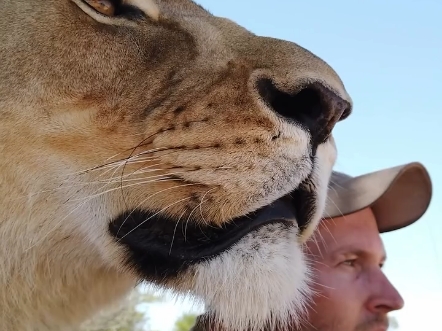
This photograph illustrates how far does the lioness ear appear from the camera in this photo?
2.67 metres

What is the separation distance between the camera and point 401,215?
4352mm

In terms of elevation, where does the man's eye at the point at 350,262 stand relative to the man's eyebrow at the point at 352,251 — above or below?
below

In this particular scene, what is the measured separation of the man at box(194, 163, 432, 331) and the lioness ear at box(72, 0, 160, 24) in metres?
1.31

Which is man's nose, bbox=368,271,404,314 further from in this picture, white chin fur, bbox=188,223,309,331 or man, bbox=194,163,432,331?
white chin fur, bbox=188,223,309,331

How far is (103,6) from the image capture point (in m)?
2.72

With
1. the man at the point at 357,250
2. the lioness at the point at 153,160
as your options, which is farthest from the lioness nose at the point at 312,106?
the man at the point at 357,250

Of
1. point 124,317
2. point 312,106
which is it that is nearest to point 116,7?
point 312,106

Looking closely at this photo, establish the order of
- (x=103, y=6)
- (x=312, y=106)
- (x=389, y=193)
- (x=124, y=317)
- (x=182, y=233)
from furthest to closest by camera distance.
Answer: (x=124, y=317), (x=389, y=193), (x=103, y=6), (x=182, y=233), (x=312, y=106)

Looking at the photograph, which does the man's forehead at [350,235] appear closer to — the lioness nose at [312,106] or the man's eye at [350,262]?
the man's eye at [350,262]

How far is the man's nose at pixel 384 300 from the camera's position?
12.0 ft

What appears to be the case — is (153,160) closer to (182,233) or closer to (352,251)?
(182,233)

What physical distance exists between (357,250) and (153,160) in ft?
6.21

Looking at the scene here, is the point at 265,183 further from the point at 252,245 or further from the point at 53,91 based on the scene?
the point at 53,91

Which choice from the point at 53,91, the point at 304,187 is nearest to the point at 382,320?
the point at 304,187
